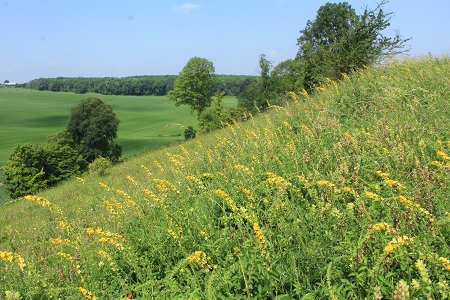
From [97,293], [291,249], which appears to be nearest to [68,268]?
[97,293]

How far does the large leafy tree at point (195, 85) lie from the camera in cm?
6234

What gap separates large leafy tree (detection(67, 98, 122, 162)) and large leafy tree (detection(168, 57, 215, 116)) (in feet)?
47.2

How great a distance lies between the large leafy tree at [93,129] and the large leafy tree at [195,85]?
14391 millimetres

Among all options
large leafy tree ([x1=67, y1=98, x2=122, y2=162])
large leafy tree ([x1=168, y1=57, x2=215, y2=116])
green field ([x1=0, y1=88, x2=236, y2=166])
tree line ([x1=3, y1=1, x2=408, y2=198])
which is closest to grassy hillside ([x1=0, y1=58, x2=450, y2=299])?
tree line ([x1=3, y1=1, x2=408, y2=198])

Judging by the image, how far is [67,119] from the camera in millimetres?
91062

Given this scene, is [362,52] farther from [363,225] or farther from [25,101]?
[25,101]

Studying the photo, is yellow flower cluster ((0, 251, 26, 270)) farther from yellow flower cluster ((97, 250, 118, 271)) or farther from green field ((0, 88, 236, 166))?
green field ((0, 88, 236, 166))

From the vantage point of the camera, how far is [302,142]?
4.79 m

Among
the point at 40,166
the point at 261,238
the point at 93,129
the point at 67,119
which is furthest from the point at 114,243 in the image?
the point at 67,119

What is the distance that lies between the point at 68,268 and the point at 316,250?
2.36 meters

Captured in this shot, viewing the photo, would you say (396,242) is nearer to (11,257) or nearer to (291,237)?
(291,237)

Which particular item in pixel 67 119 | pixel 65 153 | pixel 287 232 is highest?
pixel 287 232

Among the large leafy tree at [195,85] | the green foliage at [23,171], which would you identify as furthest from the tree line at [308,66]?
the green foliage at [23,171]

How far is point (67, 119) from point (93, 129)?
4769 centimetres
